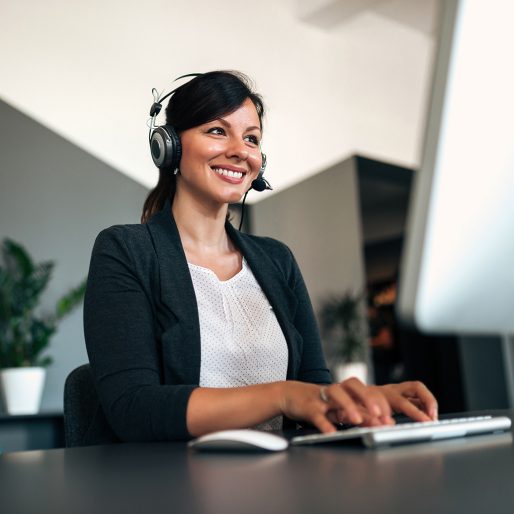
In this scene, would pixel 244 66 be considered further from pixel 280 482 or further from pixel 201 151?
pixel 280 482

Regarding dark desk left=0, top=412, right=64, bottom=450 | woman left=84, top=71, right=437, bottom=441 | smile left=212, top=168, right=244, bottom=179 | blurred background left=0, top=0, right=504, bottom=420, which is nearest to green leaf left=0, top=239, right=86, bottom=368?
blurred background left=0, top=0, right=504, bottom=420

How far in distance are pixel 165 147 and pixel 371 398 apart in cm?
99

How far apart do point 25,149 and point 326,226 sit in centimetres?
278

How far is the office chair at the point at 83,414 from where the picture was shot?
1.26 meters

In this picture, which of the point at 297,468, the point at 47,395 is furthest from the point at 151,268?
the point at 47,395

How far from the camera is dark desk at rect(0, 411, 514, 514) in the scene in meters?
0.43

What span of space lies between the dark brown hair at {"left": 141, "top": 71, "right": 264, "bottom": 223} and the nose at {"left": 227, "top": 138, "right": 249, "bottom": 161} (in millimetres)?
72

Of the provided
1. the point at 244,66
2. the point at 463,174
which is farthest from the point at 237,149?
the point at 244,66

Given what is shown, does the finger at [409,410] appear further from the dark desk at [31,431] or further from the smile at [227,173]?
the dark desk at [31,431]

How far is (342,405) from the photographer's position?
84 centimetres

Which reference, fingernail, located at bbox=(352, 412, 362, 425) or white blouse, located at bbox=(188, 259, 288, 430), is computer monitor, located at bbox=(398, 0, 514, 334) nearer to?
fingernail, located at bbox=(352, 412, 362, 425)

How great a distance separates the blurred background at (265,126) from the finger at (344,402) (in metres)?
3.47

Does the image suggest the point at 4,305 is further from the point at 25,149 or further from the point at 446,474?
the point at 446,474

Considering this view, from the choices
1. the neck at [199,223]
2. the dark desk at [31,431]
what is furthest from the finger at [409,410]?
the dark desk at [31,431]
